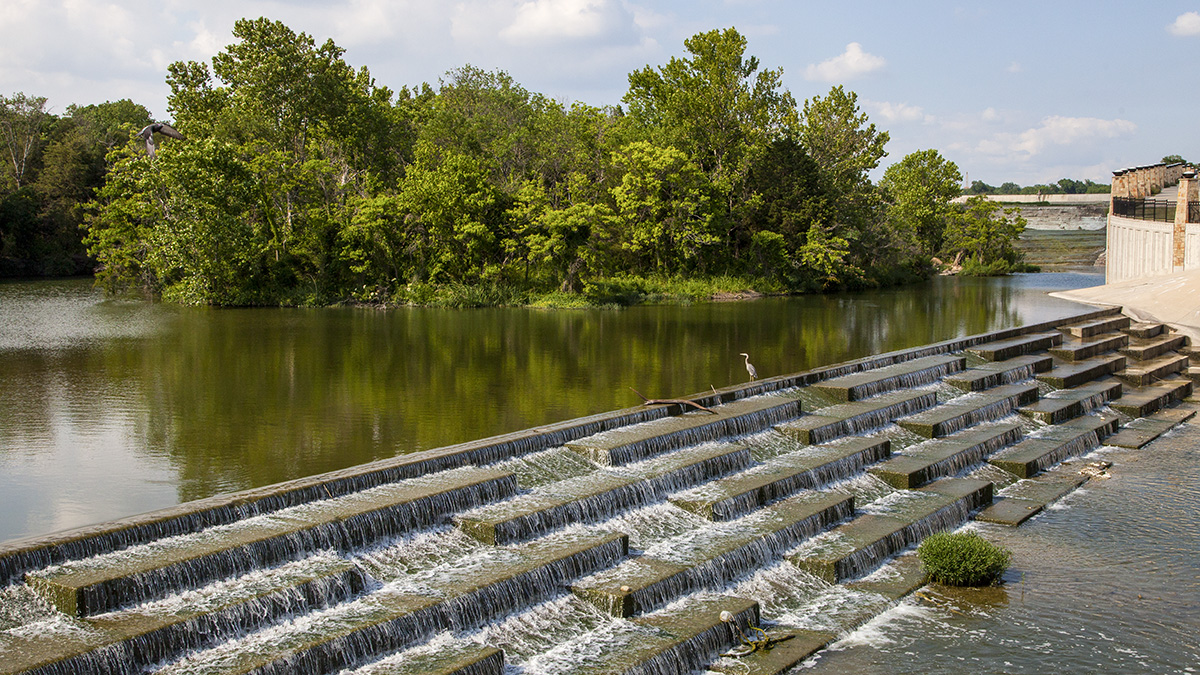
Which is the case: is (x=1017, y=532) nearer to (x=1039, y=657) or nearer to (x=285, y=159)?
(x=1039, y=657)

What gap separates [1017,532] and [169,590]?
10378 mm

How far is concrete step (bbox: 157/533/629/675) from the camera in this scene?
7.68m

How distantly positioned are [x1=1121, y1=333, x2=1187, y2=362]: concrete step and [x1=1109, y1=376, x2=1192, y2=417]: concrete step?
→ 1136mm

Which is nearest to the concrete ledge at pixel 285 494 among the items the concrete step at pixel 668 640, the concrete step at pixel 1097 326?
the concrete step at pixel 668 640

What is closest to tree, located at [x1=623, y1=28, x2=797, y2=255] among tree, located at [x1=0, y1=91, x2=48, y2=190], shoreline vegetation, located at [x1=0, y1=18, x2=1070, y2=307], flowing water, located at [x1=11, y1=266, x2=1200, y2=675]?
shoreline vegetation, located at [x1=0, y1=18, x2=1070, y2=307]

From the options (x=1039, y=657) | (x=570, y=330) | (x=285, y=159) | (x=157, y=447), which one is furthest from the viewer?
(x=285, y=159)

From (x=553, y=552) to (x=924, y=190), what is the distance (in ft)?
190

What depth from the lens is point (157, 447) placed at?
44.1 feet

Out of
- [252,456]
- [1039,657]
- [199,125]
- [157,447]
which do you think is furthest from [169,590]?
[199,125]

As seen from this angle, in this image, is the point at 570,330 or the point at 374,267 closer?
the point at 570,330

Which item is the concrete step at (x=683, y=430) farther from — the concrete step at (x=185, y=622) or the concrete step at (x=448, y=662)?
the concrete step at (x=448, y=662)

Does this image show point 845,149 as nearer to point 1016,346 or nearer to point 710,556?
point 1016,346

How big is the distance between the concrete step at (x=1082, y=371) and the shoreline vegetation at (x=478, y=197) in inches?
788

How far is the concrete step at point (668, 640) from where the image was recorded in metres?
8.39
